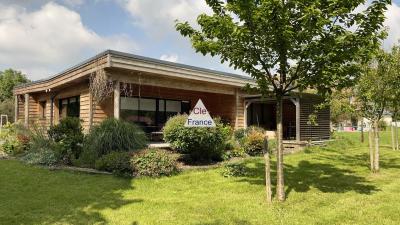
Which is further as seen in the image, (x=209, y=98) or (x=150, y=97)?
(x=209, y=98)

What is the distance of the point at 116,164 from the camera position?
29.7 ft

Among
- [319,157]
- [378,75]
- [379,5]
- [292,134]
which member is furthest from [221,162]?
[292,134]

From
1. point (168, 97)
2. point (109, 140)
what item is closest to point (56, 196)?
point (109, 140)

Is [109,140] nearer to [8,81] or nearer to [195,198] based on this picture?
[195,198]

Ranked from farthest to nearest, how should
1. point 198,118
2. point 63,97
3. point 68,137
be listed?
point 63,97, point 68,137, point 198,118

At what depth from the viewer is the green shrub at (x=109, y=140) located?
10359 millimetres

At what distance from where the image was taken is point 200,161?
11375mm

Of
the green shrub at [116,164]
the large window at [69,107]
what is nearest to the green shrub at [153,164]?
the green shrub at [116,164]

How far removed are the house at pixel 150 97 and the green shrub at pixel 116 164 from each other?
9.16 ft

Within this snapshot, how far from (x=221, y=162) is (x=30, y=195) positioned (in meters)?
6.11

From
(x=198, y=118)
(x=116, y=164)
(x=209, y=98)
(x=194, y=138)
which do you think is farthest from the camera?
(x=209, y=98)

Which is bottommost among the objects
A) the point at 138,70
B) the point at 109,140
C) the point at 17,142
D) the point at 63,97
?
the point at 17,142

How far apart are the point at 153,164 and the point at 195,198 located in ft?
7.67

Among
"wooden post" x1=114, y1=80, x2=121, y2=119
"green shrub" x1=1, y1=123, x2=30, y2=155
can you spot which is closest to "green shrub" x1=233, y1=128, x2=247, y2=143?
"wooden post" x1=114, y1=80, x2=121, y2=119
